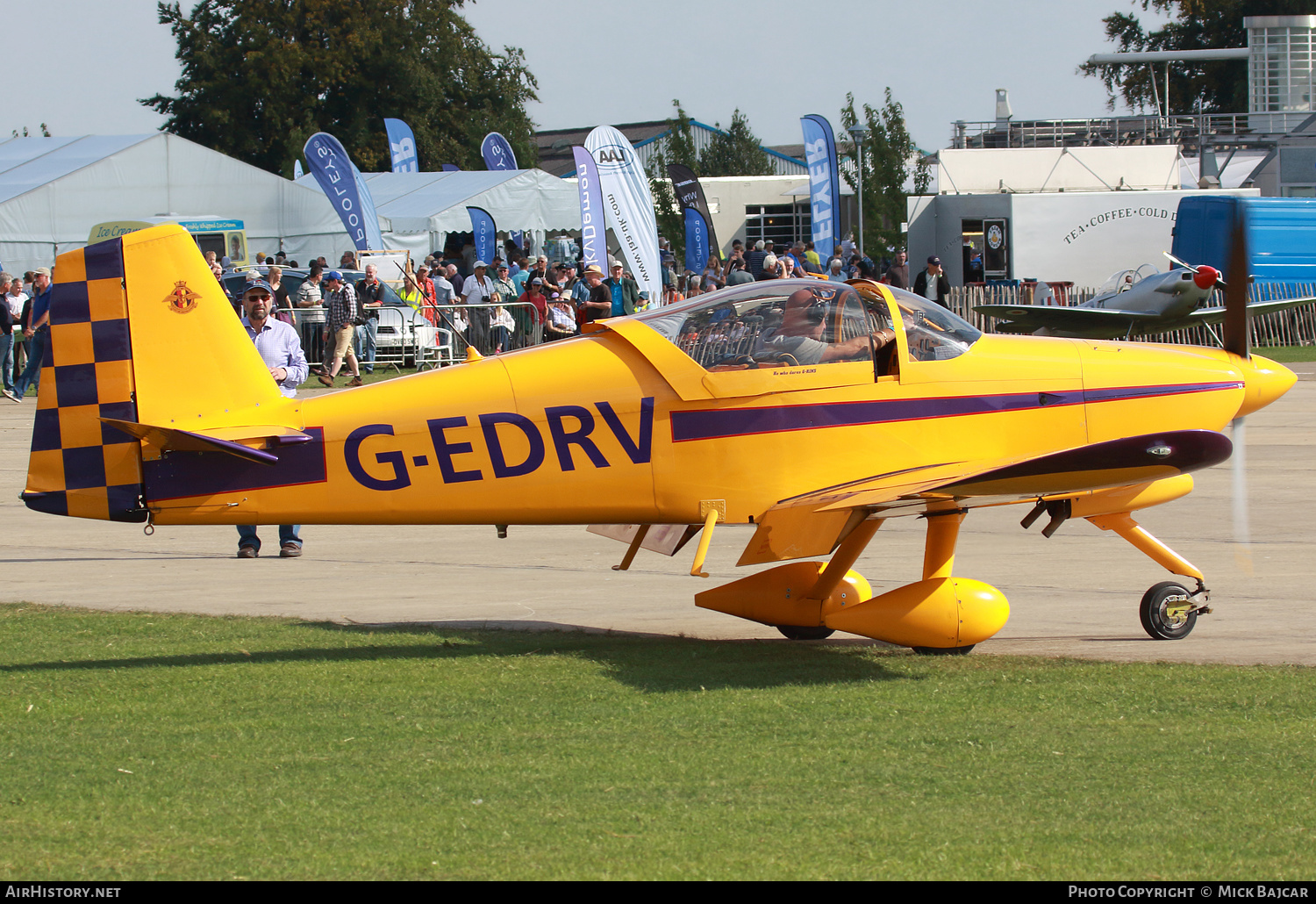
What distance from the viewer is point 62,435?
21.8ft

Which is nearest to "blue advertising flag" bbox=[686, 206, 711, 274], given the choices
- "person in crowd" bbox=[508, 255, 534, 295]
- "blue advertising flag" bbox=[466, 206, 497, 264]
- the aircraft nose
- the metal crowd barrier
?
"blue advertising flag" bbox=[466, 206, 497, 264]

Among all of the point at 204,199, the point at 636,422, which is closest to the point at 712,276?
the point at 204,199

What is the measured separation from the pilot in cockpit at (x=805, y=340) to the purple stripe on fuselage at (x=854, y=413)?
0.27 m

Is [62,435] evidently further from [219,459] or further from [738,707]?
[738,707]

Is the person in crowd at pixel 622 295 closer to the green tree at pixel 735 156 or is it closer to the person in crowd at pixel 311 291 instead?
the person in crowd at pixel 311 291

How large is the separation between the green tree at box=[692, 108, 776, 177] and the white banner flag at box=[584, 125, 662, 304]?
161 feet

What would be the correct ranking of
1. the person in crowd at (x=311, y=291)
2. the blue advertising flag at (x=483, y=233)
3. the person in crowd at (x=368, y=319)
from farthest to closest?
the blue advertising flag at (x=483, y=233), the person in crowd at (x=368, y=319), the person in crowd at (x=311, y=291)

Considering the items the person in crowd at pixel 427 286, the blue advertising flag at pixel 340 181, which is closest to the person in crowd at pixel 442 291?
the person in crowd at pixel 427 286

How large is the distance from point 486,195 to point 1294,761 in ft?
109

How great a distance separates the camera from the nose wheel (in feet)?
24.3

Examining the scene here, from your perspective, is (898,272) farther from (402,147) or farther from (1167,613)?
(402,147)

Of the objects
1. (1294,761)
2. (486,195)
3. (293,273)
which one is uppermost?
(486,195)

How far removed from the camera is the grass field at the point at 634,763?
14.1 ft

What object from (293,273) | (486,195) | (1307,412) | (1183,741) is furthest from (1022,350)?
(486,195)
